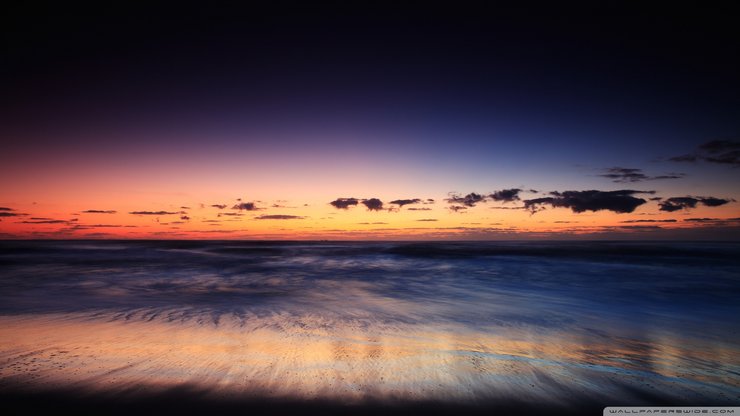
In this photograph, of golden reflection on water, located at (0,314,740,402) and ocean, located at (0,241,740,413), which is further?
golden reflection on water, located at (0,314,740,402)

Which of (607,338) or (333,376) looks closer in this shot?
(333,376)

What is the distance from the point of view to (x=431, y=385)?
4.40 metres

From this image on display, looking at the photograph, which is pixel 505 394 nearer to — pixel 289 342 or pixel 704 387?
pixel 704 387

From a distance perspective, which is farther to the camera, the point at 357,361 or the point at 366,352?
the point at 366,352

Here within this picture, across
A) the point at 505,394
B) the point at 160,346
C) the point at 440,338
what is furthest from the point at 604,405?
the point at 160,346

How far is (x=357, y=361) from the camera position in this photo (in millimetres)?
5258

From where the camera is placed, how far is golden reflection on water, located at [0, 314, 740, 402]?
4324 mm

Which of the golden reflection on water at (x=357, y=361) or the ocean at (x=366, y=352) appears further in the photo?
the golden reflection on water at (x=357, y=361)

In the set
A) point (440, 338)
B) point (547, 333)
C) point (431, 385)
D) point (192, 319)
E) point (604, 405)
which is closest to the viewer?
point (604, 405)

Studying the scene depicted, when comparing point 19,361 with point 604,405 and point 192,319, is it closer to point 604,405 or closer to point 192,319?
point 192,319

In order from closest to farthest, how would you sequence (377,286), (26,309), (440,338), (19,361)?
(19,361) < (440,338) < (26,309) < (377,286)

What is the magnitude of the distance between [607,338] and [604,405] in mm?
Result: 3625

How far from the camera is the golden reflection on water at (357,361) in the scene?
432 cm

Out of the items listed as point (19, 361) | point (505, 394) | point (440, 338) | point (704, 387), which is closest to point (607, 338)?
point (704, 387)
